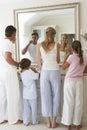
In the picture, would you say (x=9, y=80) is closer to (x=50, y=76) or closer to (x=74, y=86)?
(x=50, y=76)

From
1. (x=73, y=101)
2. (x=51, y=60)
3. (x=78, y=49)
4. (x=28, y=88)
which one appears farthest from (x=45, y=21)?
(x=73, y=101)

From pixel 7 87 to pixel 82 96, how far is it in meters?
0.99

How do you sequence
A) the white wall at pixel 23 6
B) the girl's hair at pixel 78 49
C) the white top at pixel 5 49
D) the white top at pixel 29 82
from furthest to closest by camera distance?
the white wall at pixel 23 6 < the white top at pixel 29 82 < the white top at pixel 5 49 < the girl's hair at pixel 78 49

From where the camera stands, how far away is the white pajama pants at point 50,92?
3164mm

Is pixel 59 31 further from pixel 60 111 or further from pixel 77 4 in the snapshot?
pixel 60 111

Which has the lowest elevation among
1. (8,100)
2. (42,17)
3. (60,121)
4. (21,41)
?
(60,121)

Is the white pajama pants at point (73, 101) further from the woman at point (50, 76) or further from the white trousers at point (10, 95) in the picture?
the white trousers at point (10, 95)

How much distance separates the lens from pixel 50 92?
3.22m

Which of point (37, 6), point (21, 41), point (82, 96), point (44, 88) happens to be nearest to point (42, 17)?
point (37, 6)

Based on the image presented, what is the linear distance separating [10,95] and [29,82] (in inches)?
12.1

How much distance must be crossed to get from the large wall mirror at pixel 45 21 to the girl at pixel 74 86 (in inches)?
26.7

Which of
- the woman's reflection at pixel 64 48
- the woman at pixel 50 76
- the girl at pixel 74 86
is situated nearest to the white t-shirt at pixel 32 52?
the woman's reflection at pixel 64 48

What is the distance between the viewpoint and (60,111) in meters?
3.37

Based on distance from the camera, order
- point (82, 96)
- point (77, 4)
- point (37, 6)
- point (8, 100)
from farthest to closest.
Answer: point (37, 6)
point (77, 4)
point (8, 100)
point (82, 96)
